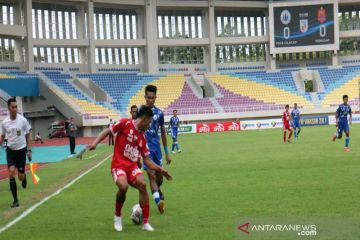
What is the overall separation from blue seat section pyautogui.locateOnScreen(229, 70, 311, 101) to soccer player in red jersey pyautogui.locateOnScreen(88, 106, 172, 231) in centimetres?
5952

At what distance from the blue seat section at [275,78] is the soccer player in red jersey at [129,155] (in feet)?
195

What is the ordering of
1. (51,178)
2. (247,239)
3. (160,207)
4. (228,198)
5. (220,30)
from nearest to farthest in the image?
(247,239) → (160,207) → (228,198) → (51,178) → (220,30)

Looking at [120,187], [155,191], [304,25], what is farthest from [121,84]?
[120,187]

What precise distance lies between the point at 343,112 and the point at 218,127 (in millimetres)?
33454

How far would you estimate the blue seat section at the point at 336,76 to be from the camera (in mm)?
68000

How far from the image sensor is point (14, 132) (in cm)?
1405

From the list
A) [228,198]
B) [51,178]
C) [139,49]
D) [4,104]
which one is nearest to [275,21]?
[139,49]

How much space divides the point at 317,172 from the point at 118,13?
57.7 meters

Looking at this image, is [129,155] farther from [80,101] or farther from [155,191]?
[80,101]

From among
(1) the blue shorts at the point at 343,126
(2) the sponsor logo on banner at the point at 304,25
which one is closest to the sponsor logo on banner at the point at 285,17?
(2) the sponsor logo on banner at the point at 304,25

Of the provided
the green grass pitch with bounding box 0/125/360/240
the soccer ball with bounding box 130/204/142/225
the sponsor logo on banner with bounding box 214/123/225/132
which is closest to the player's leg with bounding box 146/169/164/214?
the green grass pitch with bounding box 0/125/360/240

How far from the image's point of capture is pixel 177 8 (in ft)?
237

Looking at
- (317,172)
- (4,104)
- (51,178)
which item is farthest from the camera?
(4,104)

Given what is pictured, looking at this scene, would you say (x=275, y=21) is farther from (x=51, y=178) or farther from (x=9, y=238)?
(x=9, y=238)
